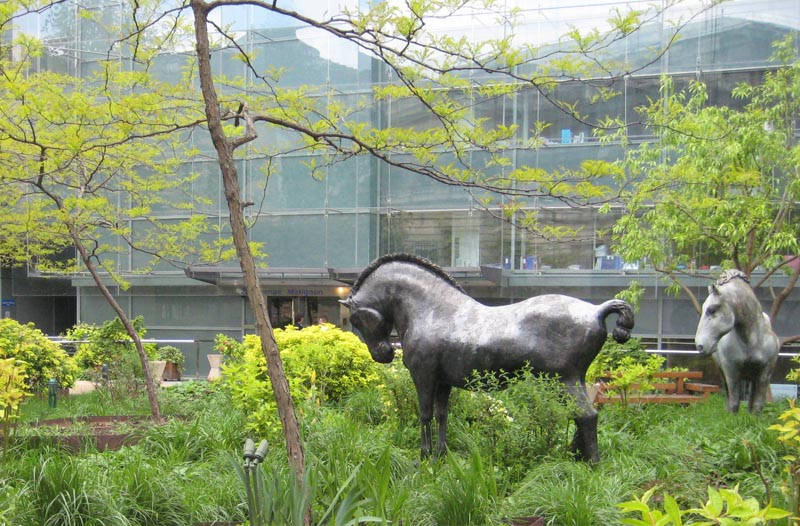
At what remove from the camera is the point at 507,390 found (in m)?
6.71

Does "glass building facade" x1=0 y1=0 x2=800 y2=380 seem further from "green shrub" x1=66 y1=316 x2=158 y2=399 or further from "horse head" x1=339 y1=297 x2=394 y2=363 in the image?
"horse head" x1=339 y1=297 x2=394 y2=363

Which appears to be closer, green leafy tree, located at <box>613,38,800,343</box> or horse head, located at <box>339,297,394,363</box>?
horse head, located at <box>339,297,394,363</box>

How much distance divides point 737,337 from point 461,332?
3.76 meters

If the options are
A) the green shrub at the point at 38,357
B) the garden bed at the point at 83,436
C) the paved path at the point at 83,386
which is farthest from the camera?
the paved path at the point at 83,386

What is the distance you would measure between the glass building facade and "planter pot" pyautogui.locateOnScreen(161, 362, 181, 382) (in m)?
0.72

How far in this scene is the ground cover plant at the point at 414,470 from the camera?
538 cm

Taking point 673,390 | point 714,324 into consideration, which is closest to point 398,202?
point 673,390

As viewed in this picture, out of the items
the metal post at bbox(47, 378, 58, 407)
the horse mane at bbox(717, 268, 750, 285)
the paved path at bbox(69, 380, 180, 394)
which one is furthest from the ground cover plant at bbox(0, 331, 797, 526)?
the paved path at bbox(69, 380, 180, 394)

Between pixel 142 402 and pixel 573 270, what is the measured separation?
453 inches

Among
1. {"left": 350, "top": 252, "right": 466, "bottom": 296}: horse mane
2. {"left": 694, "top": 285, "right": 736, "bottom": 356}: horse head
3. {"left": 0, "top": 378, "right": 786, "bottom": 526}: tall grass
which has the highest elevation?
{"left": 350, "top": 252, "right": 466, "bottom": 296}: horse mane

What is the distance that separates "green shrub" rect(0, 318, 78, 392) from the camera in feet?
44.6

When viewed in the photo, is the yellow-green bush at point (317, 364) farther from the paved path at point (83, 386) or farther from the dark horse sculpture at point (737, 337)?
the paved path at point (83, 386)

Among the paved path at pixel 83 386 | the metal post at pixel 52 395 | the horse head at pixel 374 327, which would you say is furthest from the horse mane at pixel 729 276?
the paved path at pixel 83 386

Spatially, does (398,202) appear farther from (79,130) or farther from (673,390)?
(79,130)
